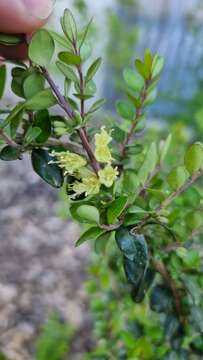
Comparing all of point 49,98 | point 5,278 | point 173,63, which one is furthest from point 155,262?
point 173,63

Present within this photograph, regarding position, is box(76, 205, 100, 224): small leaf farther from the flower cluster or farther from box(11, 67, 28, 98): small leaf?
box(11, 67, 28, 98): small leaf

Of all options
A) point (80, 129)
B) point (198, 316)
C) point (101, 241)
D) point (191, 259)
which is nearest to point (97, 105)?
point (80, 129)

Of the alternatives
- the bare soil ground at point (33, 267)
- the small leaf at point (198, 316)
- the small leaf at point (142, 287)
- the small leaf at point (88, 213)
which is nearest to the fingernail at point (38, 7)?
the small leaf at point (88, 213)

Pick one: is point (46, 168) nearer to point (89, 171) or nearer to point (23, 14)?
point (89, 171)

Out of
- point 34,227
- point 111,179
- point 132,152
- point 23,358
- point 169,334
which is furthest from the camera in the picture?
point 34,227

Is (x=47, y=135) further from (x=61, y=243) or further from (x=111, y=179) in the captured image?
(x=61, y=243)

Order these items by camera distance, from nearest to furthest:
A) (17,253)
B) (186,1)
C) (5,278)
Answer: (5,278) → (17,253) → (186,1)

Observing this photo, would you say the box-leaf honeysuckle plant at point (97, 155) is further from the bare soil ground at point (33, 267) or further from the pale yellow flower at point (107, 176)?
the bare soil ground at point (33, 267)
